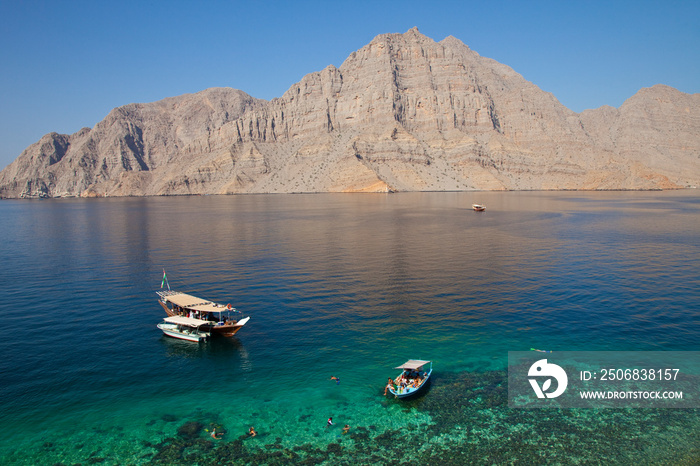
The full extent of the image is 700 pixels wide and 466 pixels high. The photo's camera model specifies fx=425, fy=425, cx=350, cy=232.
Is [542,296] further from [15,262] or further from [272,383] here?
[15,262]

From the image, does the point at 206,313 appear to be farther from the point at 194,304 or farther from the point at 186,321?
the point at 186,321

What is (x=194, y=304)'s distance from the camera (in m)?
38.2

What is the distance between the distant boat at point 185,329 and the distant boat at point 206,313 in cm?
28

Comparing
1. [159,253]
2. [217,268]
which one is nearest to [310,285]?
[217,268]

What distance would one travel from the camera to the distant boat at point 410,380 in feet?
85.4

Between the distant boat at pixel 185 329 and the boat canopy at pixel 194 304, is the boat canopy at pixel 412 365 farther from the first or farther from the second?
the distant boat at pixel 185 329

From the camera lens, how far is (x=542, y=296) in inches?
1789

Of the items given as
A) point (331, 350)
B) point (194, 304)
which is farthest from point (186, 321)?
point (331, 350)

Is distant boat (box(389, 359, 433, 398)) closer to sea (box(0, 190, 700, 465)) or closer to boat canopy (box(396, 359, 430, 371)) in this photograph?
boat canopy (box(396, 359, 430, 371))

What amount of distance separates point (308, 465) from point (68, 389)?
58.3 ft

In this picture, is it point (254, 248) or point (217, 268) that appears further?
point (254, 248)

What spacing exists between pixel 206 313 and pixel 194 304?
1.63m

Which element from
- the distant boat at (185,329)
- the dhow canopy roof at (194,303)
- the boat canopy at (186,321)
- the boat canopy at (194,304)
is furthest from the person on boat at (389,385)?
the boat canopy at (186,321)

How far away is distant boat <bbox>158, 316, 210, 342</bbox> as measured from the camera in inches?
1396
